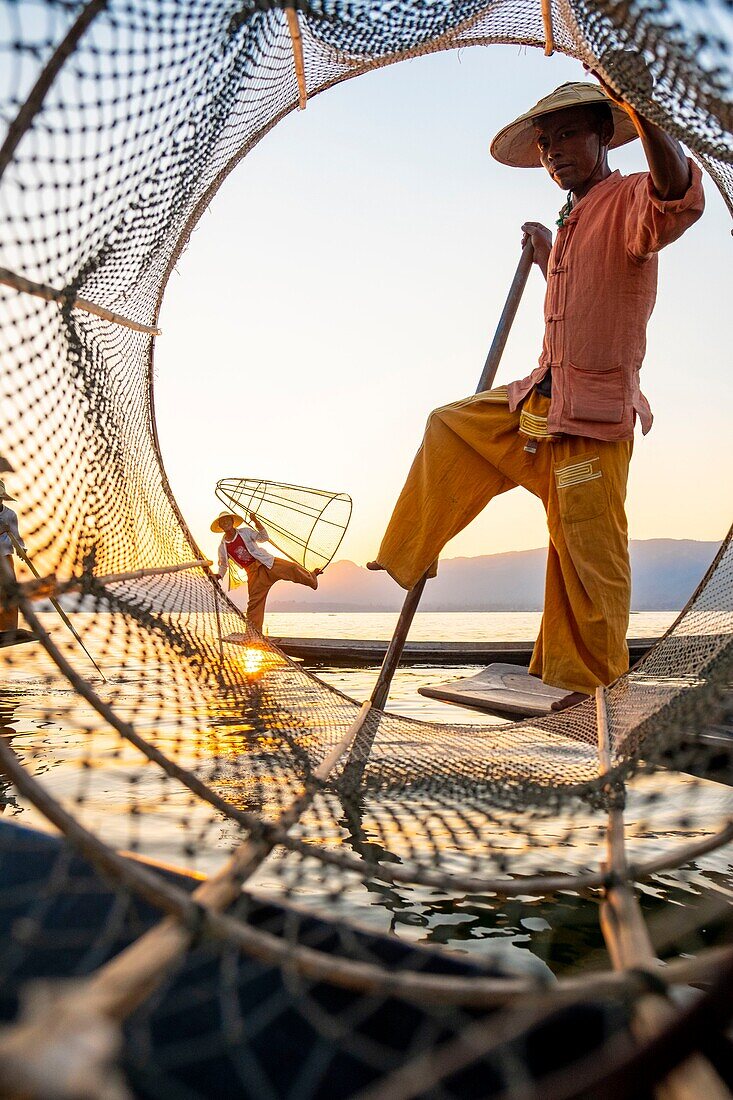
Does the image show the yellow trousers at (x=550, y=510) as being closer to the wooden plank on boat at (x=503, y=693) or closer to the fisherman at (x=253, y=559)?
the wooden plank on boat at (x=503, y=693)

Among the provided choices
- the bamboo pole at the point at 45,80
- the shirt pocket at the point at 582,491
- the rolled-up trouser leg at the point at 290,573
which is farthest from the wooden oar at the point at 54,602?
the rolled-up trouser leg at the point at 290,573

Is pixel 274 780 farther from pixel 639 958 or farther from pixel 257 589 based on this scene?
pixel 257 589

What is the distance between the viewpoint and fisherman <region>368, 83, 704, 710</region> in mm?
2578

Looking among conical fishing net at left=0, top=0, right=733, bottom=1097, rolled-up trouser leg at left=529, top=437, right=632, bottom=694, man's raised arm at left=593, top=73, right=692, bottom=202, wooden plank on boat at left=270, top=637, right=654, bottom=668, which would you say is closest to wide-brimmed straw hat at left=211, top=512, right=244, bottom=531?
wooden plank on boat at left=270, top=637, right=654, bottom=668

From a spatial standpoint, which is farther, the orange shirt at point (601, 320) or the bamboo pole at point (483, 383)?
the bamboo pole at point (483, 383)

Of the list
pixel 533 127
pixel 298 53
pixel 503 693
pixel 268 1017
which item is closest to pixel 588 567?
pixel 503 693

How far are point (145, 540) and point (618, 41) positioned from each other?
67.4 inches

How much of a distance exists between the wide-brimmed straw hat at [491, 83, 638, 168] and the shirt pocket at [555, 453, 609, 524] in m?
1.03

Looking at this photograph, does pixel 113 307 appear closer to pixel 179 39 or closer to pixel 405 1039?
pixel 179 39

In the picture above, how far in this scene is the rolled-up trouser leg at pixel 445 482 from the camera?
112 inches

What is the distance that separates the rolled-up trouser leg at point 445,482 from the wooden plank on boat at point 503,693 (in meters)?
0.83

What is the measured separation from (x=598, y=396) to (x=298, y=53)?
1.27m

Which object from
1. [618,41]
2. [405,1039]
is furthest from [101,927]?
[618,41]

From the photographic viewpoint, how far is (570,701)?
9.77 feet
